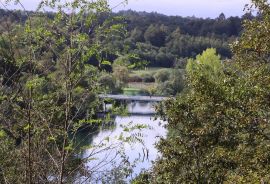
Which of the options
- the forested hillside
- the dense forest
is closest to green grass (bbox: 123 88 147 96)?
the forested hillside

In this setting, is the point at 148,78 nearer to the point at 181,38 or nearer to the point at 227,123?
the point at 181,38

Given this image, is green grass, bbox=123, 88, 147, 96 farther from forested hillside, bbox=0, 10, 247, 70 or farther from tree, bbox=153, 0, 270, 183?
tree, bbox=153, 0, 270, 183

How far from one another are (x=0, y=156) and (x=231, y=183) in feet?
7.10

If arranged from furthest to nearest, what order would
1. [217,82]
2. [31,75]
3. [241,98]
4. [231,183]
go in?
[217,82]
[241,98]
[231,183]
[31,75]

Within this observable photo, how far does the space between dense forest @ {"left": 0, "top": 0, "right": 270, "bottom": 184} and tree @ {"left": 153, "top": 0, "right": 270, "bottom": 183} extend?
11 millimetres

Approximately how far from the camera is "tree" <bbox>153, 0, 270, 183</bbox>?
4.58 m

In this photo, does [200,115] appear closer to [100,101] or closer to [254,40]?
[254,40]

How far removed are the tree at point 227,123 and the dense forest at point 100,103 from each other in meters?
0.01

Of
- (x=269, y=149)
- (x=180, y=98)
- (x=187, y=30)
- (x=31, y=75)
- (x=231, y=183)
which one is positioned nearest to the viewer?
(x=31, y=75)

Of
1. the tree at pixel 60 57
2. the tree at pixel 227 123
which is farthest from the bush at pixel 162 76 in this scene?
the tree at pixel 60 57

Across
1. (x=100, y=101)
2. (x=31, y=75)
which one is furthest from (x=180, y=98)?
(x=31, y=75)

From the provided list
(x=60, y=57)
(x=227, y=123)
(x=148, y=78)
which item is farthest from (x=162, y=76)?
(x=60, y=57)

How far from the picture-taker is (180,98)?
6.14 meters

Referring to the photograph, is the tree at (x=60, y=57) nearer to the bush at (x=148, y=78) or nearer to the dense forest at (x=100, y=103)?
the dense forest at (x=100, y=103)
